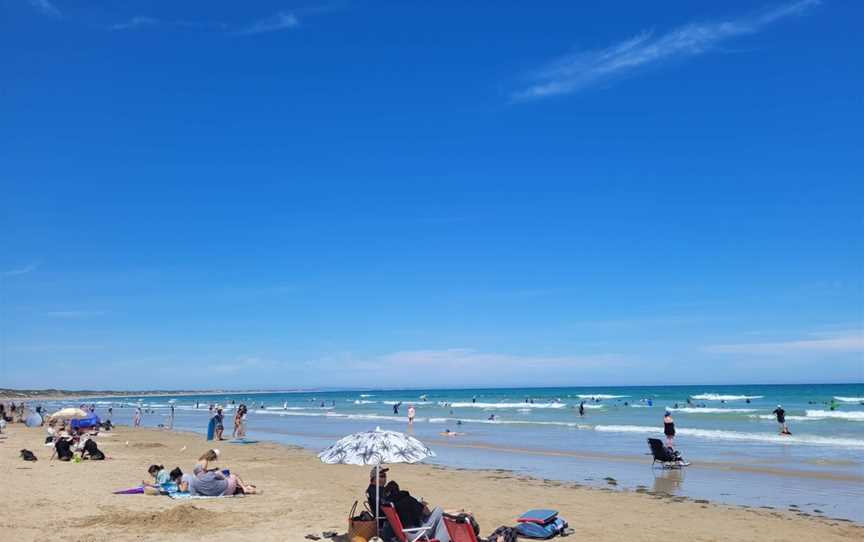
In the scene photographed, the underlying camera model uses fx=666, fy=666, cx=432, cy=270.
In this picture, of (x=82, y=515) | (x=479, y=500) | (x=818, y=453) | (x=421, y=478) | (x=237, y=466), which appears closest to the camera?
(x=82, y=515)

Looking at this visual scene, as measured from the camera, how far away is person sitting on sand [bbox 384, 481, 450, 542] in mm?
8641

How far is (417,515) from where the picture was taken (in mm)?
8938

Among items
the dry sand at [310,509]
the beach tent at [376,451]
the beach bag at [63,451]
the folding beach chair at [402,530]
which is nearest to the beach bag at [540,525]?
the dry sand at [310,509]

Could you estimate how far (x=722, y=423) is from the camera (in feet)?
125

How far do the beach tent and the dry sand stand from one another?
50.1 inches

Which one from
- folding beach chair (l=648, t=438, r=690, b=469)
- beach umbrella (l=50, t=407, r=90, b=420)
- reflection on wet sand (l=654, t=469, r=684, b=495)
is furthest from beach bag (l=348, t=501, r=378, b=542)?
beach umbrella (l=50, t=407, r=90, b=420)

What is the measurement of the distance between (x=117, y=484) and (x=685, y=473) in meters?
13.6

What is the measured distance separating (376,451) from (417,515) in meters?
1.01

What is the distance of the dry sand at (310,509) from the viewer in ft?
32.2

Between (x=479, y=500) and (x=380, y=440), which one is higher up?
(x=380, y=440)

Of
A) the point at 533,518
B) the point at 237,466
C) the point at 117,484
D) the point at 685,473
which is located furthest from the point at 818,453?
the point at 117,484

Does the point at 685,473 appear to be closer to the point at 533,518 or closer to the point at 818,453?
the point at 818,453

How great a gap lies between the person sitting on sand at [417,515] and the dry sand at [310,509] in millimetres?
1110

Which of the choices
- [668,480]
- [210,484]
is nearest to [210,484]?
[210,484]
